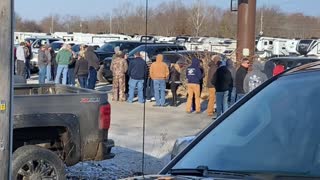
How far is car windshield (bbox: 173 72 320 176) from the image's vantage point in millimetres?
3515

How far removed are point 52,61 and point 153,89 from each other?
22.1ft

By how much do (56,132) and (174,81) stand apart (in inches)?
457

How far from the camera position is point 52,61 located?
2505cm

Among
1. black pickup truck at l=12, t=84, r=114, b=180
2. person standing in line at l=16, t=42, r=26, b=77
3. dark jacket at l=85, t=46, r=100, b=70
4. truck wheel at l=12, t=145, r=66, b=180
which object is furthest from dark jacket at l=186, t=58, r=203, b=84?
truck wheel at l=12, t=145, r=66, b=180

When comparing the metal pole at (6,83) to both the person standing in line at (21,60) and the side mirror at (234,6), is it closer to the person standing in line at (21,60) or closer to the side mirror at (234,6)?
the side mirror at (234,6)

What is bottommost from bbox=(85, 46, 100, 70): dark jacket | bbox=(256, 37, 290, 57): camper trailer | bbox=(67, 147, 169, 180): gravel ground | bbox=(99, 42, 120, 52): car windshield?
bbox=(67, 147, 169, 180): gravel ground

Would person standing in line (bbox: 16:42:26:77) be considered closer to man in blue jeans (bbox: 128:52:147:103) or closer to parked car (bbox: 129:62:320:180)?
man in blue jeans (bbox: 128:52:147:103)

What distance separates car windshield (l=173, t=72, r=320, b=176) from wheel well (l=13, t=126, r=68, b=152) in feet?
13.9

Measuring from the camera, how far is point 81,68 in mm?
20594

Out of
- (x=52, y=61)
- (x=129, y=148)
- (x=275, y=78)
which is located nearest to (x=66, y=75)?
(x=52, y=61)

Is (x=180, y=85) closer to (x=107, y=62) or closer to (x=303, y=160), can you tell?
(x=107, y=62)

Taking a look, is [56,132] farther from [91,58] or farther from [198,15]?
[198,15]

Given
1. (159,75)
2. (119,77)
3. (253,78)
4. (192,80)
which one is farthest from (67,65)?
(253,78)

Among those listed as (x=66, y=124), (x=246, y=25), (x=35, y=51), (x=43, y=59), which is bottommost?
(x=66, y=124)
